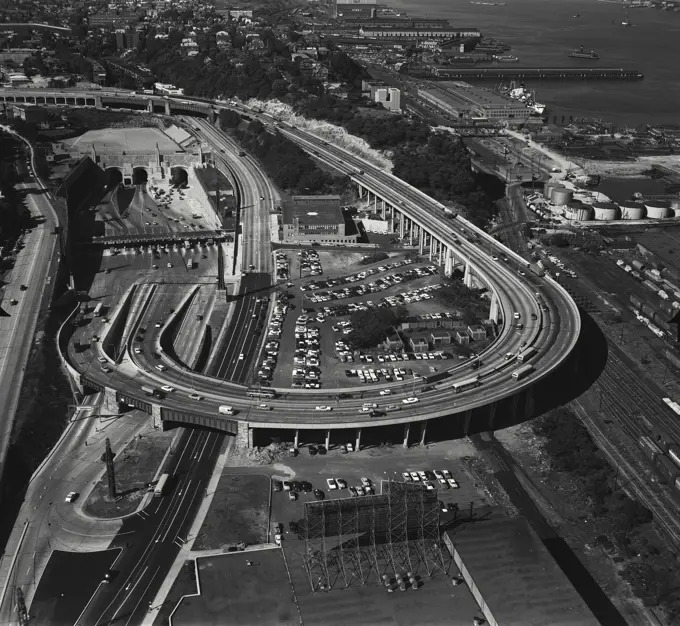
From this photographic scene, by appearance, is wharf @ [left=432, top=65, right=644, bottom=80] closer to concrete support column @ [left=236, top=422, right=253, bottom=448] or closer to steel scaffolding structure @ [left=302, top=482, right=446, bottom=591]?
concrete support column @ [left=236, top=422, right=253, bottom=448]

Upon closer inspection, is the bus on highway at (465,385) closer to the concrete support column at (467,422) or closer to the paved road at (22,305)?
the concrete support column at (467,422)

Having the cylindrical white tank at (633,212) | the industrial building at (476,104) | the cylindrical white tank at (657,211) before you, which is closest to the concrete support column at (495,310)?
the cylindrical white tank at (633,212)

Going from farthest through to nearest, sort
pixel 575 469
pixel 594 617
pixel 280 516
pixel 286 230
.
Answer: pixel 286 230 → pixel 575 469 → pixel 280 516 → pixel 594 617

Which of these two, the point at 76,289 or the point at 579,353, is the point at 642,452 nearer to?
the point at 579,353

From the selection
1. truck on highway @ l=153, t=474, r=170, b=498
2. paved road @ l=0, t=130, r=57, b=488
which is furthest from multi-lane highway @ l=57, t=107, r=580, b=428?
paved road @ l=0, t=130, r=57, b=488

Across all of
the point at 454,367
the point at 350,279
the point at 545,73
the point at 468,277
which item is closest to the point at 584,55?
the point at 545,73

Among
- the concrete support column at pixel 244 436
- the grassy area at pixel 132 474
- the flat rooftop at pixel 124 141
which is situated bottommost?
the grassy area at pixel 132 474

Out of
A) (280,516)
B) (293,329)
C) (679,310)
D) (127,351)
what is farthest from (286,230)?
(280,516)

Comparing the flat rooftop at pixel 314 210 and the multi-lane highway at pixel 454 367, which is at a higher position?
the flat rooftop at pixel 314 210
